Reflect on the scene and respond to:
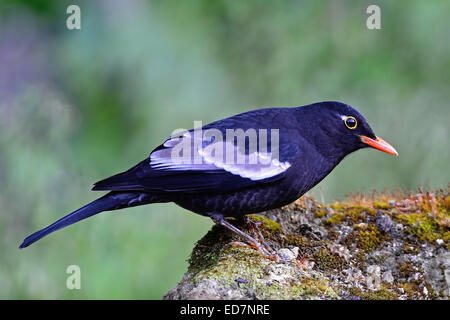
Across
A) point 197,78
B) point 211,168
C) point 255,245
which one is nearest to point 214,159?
point 211,168

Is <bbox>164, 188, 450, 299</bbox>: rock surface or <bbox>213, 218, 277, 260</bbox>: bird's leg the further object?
<bbox>213, 218, 277, 260</bbox>: bird's leg

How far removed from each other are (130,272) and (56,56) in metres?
3.49

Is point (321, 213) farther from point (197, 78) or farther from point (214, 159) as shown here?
point (197, 78)

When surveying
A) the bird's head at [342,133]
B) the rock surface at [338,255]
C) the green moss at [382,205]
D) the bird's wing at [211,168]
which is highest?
the bird's head at [342,133]

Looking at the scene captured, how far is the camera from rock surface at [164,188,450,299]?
3.44 meters

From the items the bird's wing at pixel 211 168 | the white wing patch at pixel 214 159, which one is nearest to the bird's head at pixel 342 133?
the bird's wing at pixel 211 168

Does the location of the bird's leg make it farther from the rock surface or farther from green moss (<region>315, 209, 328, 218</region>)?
green moss (<region>315, 209, 328, 218</region>)

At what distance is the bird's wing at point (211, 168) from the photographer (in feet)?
13.0

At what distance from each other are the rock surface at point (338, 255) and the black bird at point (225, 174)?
10.5 inches

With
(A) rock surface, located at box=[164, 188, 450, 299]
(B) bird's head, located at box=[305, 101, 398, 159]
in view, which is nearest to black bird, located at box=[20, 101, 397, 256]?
(B) bird's head, located at box=[305, 101, 398, 159]

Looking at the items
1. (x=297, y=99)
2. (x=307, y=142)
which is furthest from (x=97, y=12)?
(x=307, y=142)

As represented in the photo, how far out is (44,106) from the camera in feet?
17.8

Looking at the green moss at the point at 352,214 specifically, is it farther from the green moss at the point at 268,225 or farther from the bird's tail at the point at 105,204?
the bird's tail at the point at 105,204

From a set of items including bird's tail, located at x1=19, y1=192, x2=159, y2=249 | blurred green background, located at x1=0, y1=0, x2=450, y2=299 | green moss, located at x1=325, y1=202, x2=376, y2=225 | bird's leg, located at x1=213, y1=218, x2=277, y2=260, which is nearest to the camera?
bird's leg, located at x1=213, y1=218, x2=277, y2=260
